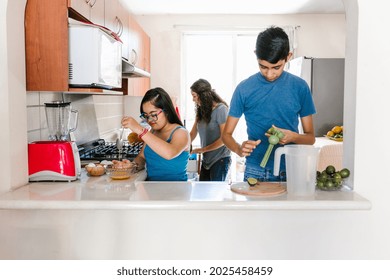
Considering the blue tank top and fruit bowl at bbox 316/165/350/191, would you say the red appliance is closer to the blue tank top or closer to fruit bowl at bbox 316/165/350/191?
the blue tank top

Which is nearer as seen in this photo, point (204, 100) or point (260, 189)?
point (260, 189)

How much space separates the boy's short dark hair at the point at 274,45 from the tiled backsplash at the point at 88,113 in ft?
4.25

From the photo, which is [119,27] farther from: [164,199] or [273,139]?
[164,199]

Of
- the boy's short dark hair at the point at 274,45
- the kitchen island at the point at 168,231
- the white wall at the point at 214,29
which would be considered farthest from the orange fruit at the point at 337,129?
the kitchen island at the point at 168,231

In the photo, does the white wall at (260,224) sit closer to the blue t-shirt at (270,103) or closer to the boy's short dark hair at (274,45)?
the boy's short dark hair at (274,45)

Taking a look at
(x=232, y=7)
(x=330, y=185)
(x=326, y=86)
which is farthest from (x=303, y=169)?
(x=232, y=7)

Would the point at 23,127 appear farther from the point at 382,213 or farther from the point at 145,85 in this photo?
the point at 145,85

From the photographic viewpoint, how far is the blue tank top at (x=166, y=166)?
2303 millimetres

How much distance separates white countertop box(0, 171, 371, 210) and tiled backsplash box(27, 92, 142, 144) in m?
0.69

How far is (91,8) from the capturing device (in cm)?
248

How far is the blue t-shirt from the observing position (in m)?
2.25

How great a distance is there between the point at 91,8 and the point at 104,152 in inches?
41.1
